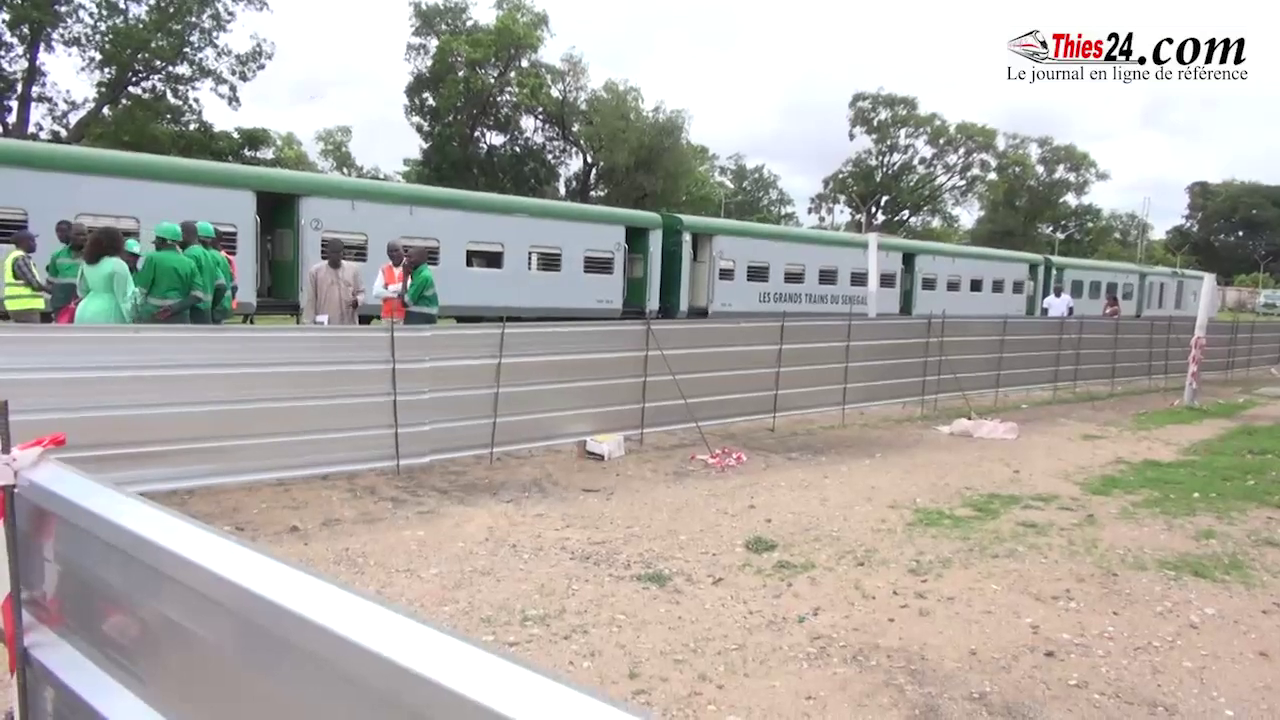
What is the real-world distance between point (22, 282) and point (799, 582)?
314 inches

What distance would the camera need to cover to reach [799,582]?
4953 millimetres

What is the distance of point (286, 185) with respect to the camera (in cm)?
1301

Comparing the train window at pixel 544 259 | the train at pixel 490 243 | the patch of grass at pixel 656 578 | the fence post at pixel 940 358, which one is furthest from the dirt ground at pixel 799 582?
the train window at pixel 544 259

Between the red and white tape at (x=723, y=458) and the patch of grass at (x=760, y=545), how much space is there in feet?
7.01

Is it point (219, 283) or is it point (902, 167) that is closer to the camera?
point (219, 283)

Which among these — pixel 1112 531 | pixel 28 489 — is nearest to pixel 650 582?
pixel 28 489

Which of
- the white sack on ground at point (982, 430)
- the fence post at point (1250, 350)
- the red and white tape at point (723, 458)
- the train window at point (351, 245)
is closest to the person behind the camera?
the red and white tape at point (723, 458)

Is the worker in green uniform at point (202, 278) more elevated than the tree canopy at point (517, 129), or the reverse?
the tree canopy at point (517, 129)

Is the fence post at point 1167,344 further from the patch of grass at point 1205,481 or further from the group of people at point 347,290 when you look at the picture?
the group of people at point 347,290

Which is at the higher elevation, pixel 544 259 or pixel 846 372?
pixel 544 259

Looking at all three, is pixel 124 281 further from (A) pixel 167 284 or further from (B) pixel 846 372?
(B) pixel 846 372

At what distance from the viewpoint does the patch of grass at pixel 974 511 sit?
6.32 metres

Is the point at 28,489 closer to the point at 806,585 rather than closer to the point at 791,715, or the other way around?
the point at 791,715

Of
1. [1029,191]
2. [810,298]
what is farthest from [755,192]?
[810,298]
